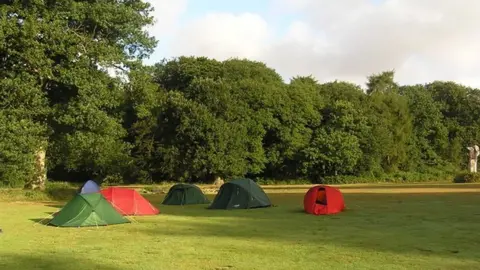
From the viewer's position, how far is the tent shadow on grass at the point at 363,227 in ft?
44.7

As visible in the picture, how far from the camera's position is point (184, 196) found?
29828 mm

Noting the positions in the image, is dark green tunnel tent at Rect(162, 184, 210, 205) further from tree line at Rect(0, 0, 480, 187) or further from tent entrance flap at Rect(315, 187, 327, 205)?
tent entrance flap at Rect(315, 187, 327, 205)

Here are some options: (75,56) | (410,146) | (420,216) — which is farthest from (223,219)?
(410,146)

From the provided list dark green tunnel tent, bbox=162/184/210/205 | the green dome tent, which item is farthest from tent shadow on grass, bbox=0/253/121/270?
dark green tunnel tent, bbox=162/184/210/205

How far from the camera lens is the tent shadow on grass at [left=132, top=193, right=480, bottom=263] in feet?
44.7

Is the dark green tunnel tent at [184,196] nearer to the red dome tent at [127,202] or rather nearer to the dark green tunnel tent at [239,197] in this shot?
the dark green tunnel tent at [239,197]

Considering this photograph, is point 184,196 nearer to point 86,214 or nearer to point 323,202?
point 323,202

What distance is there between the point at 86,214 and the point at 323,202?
10.1m

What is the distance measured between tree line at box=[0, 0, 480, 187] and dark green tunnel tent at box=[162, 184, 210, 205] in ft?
22.4

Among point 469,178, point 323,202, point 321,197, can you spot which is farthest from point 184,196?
point 469,178

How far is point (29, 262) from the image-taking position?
37.7 feet

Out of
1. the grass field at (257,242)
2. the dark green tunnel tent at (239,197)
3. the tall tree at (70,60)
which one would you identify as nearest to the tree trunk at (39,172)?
the tall tree at (70,60)

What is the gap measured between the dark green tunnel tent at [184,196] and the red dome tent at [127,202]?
6392 mm

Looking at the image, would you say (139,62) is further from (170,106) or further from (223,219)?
(170,106)
